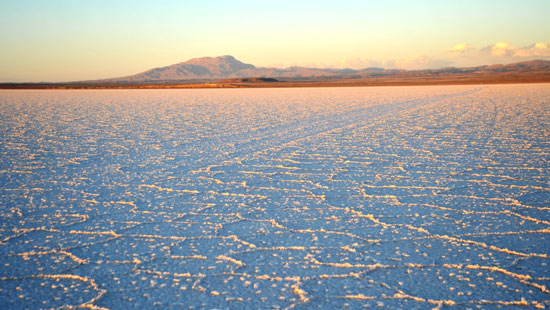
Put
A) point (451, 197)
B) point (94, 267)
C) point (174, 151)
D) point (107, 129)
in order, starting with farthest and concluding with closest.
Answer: point (107, 129)
point (174, 151)
point (451, 197)
point (94, 267)

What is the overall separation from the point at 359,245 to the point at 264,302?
78 centimetres

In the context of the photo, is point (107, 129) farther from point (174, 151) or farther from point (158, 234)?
point (158, 234)

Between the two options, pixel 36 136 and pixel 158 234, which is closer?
pixel 158 234

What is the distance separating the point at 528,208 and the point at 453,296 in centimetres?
162

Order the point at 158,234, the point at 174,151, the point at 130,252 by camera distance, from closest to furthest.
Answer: the point at 130,252 < the point at 158,234 < the point at 174,151

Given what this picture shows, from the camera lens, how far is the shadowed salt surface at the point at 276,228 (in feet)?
5.88

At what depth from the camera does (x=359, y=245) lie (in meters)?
2.27

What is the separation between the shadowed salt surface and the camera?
5.88 feet

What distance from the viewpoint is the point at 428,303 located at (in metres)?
1.69

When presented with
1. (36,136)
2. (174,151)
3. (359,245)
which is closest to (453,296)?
(359,245)

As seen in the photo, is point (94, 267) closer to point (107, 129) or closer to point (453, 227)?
point (453, 227)

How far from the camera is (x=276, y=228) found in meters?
2.57

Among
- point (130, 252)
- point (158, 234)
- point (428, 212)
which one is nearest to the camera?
point (130, 252)

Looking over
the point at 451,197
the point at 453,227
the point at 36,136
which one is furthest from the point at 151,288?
the point at 36,136
